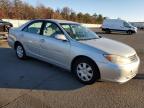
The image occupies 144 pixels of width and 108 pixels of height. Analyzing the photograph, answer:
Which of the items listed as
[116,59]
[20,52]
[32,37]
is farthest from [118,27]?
[116,59]

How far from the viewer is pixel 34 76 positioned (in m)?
5.96

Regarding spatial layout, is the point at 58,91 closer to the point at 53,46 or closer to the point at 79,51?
the point at 79,51

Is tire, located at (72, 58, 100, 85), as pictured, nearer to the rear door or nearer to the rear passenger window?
the rear door

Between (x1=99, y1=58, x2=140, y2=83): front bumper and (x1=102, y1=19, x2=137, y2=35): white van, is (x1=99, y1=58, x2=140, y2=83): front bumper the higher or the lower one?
the higher one

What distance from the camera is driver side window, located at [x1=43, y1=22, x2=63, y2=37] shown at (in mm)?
6349

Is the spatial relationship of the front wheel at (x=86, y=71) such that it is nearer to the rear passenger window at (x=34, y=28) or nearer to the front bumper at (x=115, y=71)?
the front bumper at (x=115, y=71)

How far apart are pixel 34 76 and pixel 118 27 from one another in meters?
25.3

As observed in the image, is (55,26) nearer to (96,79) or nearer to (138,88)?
(96,79)

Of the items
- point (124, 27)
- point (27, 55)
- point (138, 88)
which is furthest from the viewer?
point (124, 27)

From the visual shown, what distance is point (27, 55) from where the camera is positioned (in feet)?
24.6

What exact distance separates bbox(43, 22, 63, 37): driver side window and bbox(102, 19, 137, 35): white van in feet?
78.4

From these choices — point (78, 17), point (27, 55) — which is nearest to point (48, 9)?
point (78, 17)

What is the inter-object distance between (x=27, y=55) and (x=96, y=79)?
3.03 m

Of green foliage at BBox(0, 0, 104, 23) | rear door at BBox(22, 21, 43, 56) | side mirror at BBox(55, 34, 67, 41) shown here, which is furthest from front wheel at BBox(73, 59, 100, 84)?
green foliage at BBox(0, 0, 104, 23)
